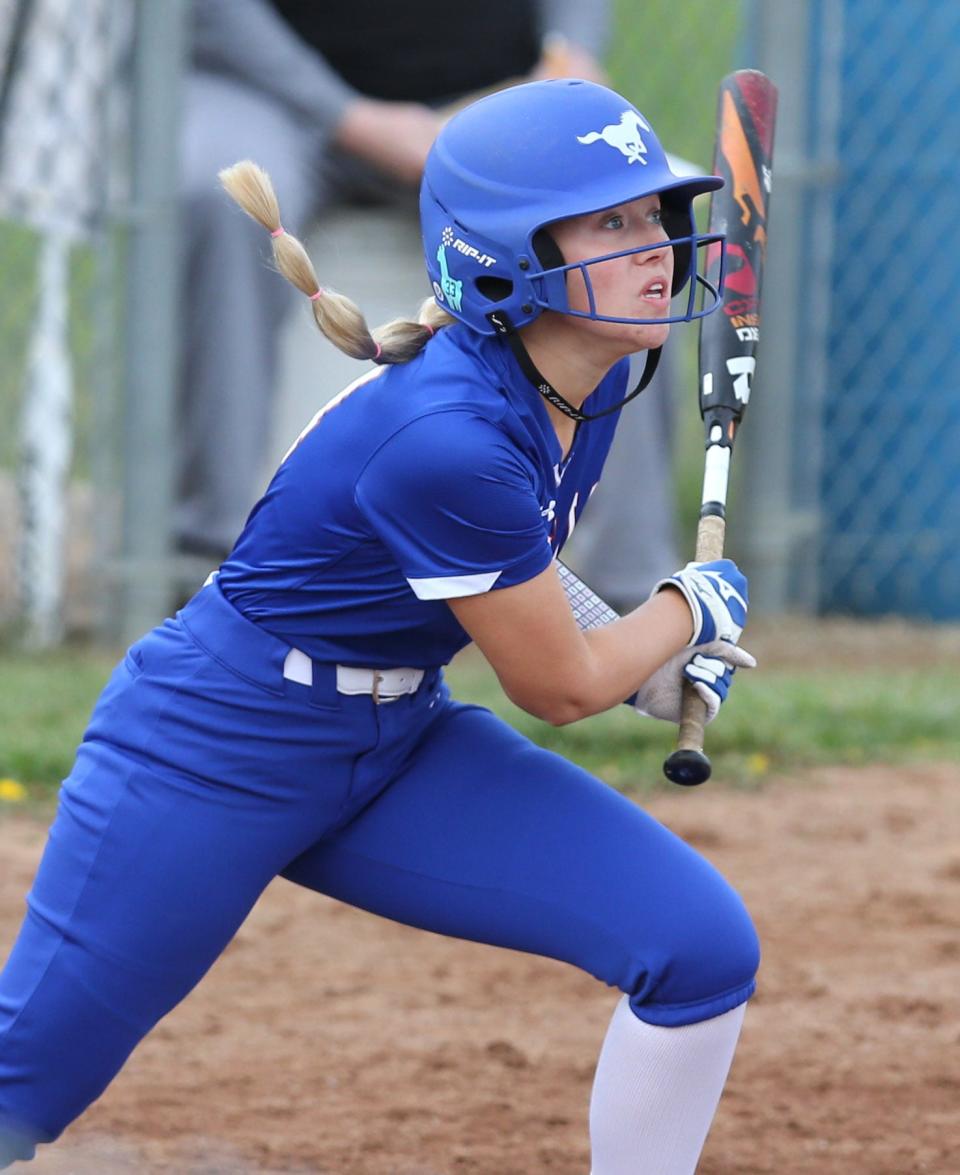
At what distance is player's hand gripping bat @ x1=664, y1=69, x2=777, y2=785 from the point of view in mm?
3105

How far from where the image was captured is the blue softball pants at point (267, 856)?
251 centimetres

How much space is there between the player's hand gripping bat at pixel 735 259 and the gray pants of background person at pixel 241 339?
3.14 meters

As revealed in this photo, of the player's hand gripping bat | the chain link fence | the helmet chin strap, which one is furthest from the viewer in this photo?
the chain link fence

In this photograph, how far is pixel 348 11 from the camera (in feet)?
22.3

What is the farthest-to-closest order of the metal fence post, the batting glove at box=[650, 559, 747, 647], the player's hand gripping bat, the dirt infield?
the metal fence post, the dirt infield, the player's hand gripping bat, the batting glove at box=[650, 559, 747, 647]

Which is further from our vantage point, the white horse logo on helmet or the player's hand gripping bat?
the player's hand gripping bat

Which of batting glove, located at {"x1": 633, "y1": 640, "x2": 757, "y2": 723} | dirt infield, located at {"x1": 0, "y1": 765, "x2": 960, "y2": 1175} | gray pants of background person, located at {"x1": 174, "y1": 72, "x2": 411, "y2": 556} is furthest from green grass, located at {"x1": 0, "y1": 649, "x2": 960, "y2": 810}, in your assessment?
batting glove, located at {"x1": 633, "y1": 640, "x2": 757, "y2": 723}

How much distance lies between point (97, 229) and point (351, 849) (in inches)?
166

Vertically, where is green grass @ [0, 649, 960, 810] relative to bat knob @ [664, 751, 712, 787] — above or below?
below

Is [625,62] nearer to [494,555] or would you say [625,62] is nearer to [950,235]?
[950,235]

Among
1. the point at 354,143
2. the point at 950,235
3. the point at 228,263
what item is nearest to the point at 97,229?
the point at 228,263

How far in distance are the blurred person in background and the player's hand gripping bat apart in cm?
324

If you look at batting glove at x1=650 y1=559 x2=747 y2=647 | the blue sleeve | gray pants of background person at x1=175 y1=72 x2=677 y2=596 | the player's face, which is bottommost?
gray pants of background person at x1=175 y1=72 x2=677 y2=596

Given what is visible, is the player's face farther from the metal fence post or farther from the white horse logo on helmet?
the metal fence post
